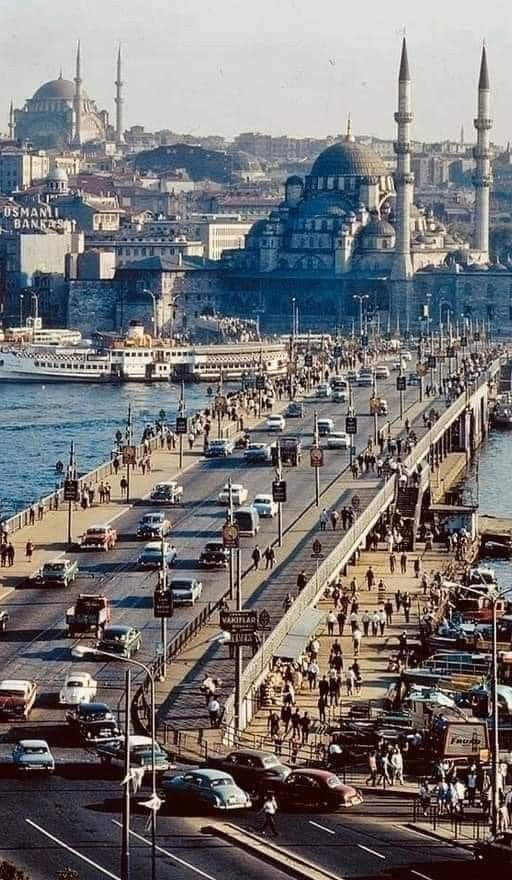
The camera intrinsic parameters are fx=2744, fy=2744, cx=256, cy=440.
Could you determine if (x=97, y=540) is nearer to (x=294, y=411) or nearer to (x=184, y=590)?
(x=184, y=590)

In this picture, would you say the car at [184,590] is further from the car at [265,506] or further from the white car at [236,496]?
the white car at [236,496]

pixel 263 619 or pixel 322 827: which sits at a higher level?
pixel 263 619

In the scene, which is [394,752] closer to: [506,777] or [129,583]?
[506,777]

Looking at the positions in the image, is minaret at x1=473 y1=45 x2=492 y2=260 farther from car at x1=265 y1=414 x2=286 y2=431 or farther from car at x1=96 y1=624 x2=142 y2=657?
car at x1=96 y1=624 x2=142 y2=657

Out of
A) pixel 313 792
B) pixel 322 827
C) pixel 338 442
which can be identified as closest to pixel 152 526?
pixel 313 792

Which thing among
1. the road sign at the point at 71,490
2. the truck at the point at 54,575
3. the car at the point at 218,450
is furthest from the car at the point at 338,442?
the truck at the point at 54,575

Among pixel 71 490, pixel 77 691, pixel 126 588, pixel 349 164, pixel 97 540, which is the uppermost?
pixel 349 164

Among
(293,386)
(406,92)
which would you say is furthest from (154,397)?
(406,92)
